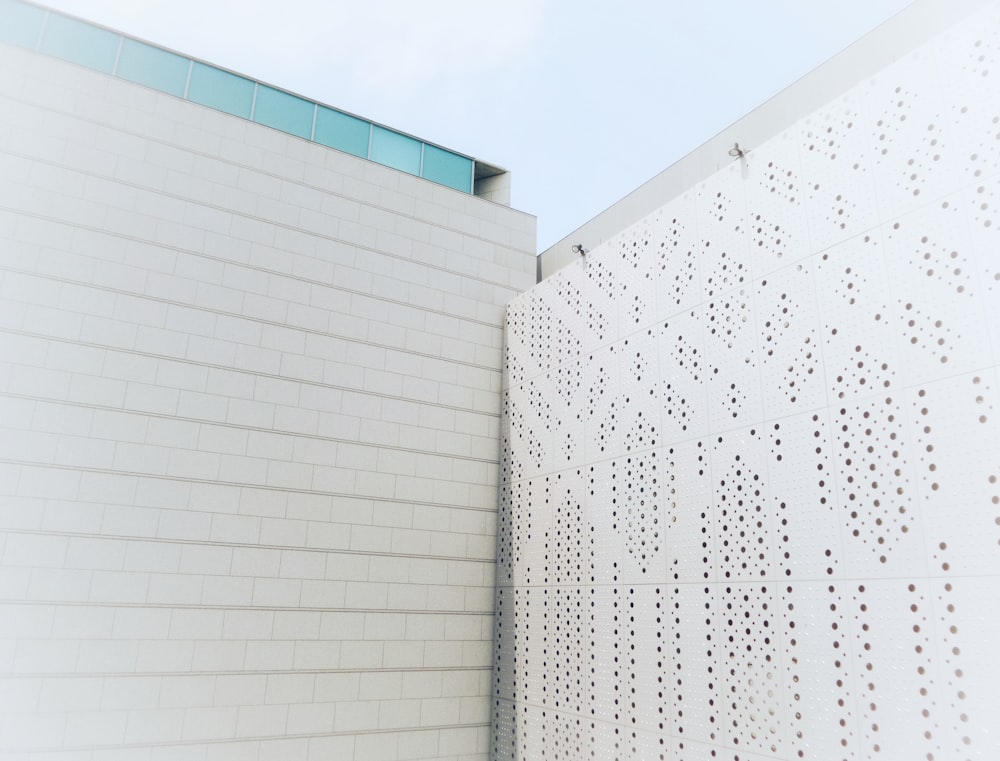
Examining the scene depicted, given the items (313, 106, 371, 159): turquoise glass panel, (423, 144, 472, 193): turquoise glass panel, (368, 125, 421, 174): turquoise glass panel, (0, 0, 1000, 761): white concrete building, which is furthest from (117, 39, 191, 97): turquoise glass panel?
(423, 144, 472, 193): turquoise glass panel

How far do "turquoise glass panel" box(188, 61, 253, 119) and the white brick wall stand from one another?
0.93 feet

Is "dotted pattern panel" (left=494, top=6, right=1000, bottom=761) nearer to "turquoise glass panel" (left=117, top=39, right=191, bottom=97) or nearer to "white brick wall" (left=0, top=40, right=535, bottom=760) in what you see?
"white brick wall" (left=0, top=40, right=535, bottom=760)

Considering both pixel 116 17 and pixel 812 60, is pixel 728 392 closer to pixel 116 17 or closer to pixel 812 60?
pixel 812 60

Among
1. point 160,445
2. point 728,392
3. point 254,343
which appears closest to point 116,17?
point 254,343

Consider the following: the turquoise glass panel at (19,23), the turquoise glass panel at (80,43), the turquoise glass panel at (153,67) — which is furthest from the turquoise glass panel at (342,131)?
the turquoise glass panel at (19,23)

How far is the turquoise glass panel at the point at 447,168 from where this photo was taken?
29.3 ft

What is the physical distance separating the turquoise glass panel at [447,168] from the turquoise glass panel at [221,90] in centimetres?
230

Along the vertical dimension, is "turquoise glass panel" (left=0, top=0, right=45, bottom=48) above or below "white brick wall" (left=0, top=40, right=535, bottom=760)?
above

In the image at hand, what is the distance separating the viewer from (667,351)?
5.98 m

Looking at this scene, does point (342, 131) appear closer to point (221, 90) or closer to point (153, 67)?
point (221, 90)

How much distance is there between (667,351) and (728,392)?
0.85 m

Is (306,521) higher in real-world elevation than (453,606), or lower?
higher

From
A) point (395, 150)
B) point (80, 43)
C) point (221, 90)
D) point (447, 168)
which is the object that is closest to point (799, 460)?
point (447, 168)

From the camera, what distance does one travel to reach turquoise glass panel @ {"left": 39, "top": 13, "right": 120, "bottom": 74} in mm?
6926
